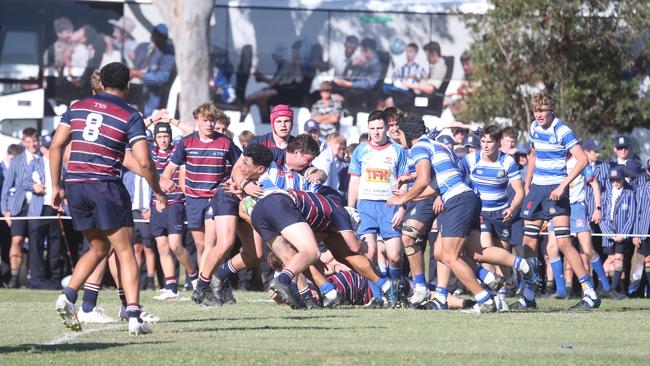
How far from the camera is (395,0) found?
91.1ft

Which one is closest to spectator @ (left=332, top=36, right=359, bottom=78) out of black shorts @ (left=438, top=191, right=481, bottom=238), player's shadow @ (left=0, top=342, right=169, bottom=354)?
black shorts @ (left=438, top=191, right=481, bottom=238)

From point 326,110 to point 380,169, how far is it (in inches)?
441

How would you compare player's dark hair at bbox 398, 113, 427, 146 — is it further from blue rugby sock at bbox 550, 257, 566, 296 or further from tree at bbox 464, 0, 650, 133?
tree at bbox 464, 0, 650, 133

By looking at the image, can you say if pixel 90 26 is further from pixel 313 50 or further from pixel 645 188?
pixel 645 188

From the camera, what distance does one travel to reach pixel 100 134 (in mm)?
11164

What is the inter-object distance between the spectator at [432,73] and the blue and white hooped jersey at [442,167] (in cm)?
1354

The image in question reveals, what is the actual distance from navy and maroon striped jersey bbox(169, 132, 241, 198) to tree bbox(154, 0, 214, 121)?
34.5 feet

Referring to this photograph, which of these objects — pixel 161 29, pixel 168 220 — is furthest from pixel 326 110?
pixel 168 220

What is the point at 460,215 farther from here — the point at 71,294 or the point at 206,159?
the point at 71,294

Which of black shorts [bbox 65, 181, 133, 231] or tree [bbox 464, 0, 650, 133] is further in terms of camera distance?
tree [bbox 464, 0, 650, 133]

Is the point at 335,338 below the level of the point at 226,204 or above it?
below

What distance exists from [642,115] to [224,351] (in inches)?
714

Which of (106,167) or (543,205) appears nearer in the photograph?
(106,167)

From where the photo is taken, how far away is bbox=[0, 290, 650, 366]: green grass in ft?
30.6
